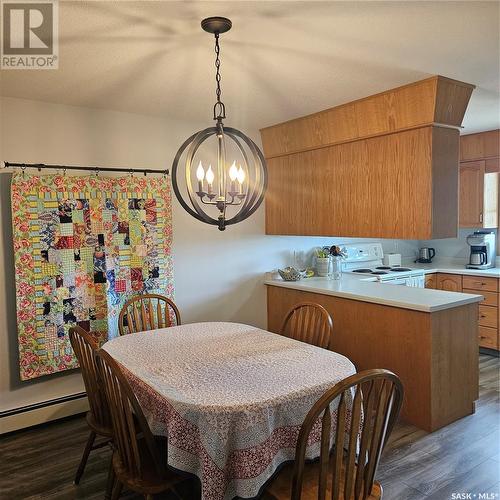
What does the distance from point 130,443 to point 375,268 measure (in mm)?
3732

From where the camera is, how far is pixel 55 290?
3.00 meters

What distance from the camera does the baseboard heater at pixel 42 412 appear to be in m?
2.93

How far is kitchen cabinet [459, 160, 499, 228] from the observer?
4.61 meters

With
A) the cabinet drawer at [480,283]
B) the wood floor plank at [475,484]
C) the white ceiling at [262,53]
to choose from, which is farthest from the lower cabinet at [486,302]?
the wood floor plank at [475,484]

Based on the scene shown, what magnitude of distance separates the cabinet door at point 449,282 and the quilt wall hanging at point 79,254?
302cm

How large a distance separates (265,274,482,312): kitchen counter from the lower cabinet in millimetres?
1205

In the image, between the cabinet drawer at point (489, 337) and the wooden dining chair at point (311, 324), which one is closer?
the wooden dining chair at point (311, 324)

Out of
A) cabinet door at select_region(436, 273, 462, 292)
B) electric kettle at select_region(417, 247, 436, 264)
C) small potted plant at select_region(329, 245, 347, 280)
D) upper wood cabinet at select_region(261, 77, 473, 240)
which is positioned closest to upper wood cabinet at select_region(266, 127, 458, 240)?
upper wood cabinet at select_region(261, 77, 473, 240)

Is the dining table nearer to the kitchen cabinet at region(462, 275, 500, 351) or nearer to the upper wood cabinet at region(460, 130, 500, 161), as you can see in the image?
the kitchen cabinet at region(462, 275, 500, 351)

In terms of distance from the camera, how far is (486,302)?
4.37m

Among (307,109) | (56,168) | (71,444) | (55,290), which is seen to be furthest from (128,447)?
→ (307,109)

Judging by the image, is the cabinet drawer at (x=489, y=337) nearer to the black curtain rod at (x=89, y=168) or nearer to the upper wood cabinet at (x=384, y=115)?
the upper wood cabinet at (x=384, y=115)

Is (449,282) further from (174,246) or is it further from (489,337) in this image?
(174,246)

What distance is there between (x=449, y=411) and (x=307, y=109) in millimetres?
2477
